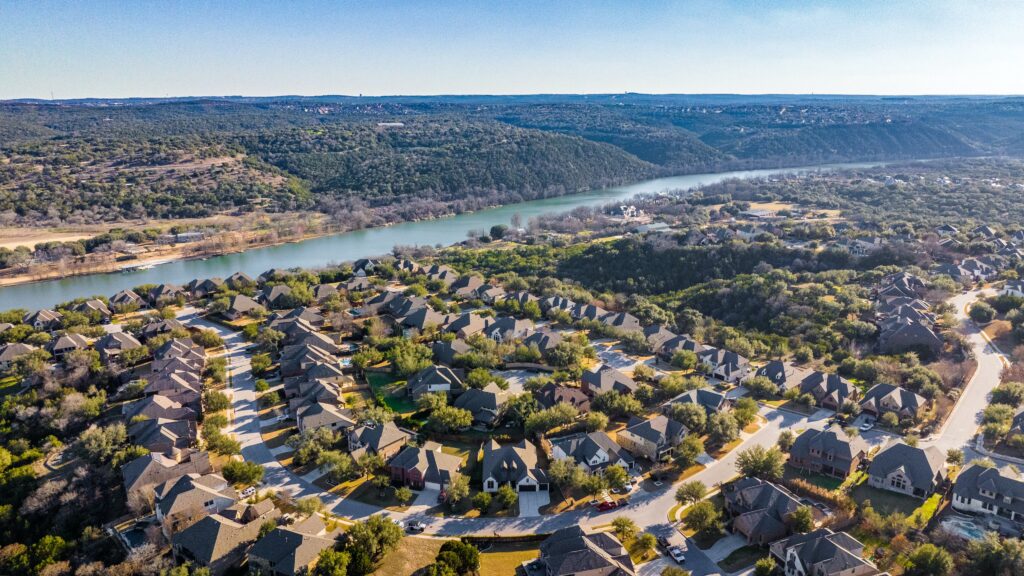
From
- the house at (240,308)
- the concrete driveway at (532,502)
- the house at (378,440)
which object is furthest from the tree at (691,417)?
the house at (240,308)

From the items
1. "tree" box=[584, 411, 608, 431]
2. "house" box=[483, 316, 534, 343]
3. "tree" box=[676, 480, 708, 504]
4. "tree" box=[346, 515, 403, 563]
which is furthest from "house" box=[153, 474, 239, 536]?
"house" box=[483, 316, 534, 343]

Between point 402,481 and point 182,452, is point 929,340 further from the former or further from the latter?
point 182,452

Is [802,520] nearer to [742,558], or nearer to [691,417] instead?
[742,558]

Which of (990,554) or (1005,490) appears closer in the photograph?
(990,554)

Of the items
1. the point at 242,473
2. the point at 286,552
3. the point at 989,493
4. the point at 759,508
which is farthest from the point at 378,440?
the point at 989,493

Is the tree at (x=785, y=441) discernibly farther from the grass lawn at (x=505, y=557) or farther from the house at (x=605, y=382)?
the grass lawn at (x=505, y=557)

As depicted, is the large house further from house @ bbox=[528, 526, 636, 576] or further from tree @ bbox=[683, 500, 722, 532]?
house @ bbox=[528, 526, 636, 576]

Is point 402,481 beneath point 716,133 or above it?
beneath

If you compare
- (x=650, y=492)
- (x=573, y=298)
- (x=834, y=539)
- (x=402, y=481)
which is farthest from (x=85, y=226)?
(x=834, y=539)
